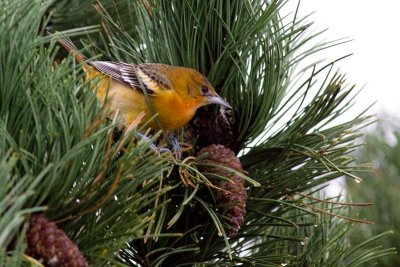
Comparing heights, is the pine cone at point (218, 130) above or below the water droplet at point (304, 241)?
above

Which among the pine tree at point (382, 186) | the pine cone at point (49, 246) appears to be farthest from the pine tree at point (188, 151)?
the pine tree at point (382, 186)

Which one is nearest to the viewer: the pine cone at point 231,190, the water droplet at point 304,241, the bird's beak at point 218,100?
the pine cone at point 231,190

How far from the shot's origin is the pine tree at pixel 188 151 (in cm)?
168

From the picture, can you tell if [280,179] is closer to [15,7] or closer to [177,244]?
[177,244]

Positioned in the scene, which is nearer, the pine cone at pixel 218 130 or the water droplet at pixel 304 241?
the water droplet at pixel 304 241

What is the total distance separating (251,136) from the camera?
2.57 m

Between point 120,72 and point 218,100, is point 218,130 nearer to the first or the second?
point 218,100

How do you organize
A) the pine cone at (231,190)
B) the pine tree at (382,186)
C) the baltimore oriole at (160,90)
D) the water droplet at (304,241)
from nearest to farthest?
the pine cone at (231,190) → the water droplet at (304,241) → the baltimore oriole at (160,90) → the pine tree at (382,186)

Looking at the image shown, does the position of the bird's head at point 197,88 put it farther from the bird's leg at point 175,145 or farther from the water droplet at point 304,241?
the water droplet at point 304,241

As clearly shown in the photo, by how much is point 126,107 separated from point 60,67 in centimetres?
118

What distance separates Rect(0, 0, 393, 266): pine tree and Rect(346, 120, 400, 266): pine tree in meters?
0.42

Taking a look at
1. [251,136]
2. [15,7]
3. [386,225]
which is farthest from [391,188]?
[15,7]

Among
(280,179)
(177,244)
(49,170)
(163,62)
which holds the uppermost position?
(163,62)

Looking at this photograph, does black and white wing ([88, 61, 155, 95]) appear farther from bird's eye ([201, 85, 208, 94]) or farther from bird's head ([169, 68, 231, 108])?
bird's eye ([201, 85, 208, 94])
